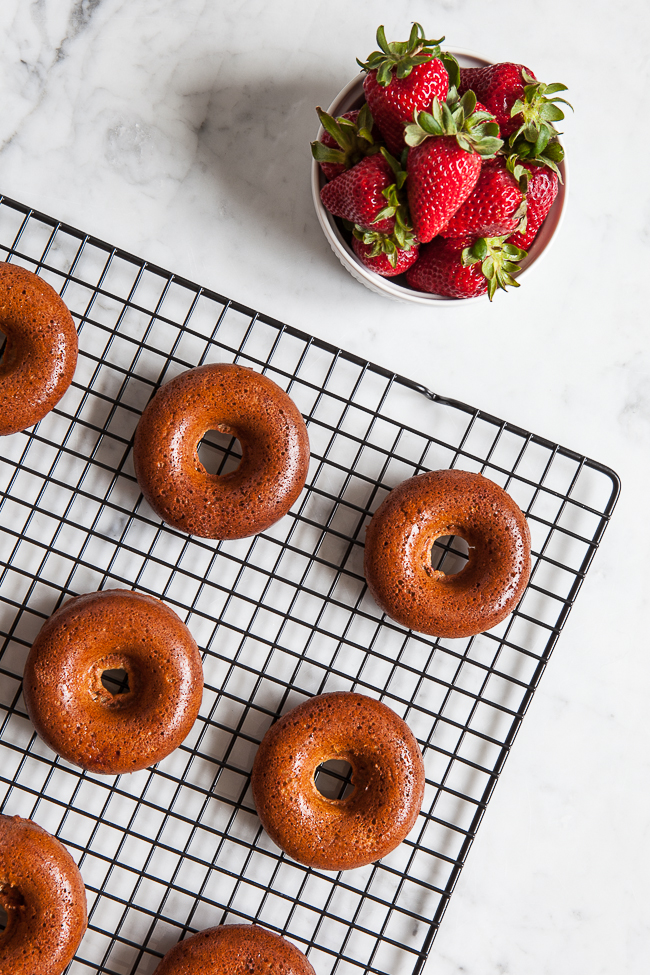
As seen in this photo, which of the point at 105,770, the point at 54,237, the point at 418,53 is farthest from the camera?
the point at 54,237

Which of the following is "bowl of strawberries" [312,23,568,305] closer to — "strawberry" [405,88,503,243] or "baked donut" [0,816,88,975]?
"strawberry" [405,88,503,243]

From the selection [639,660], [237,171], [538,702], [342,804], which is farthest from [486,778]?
[237,171]

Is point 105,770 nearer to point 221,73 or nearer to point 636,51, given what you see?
point 221,73

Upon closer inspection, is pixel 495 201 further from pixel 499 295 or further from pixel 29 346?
pixel 29 346

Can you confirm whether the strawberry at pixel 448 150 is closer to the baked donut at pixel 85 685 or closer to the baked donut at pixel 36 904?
the baked donut at pixel 85 685

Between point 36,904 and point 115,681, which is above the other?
point 115,681

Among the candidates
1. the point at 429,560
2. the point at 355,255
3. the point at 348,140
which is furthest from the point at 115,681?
the point at 348,140
